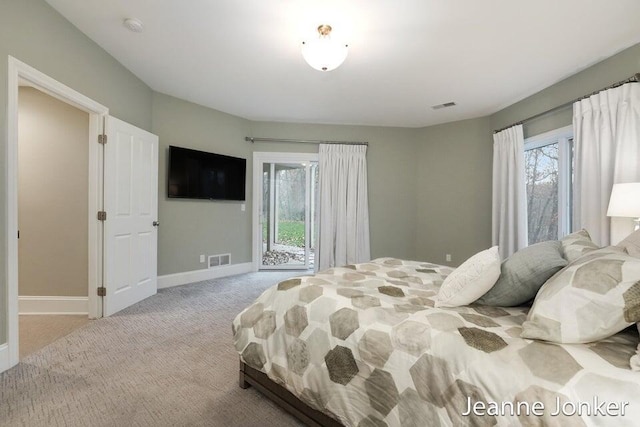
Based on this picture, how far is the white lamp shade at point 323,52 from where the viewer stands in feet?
7.44

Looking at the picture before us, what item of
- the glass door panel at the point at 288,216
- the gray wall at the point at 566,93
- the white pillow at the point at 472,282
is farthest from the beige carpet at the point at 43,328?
the gray wall at the point at 566,93

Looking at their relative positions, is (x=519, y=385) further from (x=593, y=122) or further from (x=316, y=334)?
(x=593, y=122)

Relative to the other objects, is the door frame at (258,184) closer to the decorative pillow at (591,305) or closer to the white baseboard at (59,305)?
the white baseboard at (59,305)

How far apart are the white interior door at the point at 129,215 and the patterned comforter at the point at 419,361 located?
6.68ft

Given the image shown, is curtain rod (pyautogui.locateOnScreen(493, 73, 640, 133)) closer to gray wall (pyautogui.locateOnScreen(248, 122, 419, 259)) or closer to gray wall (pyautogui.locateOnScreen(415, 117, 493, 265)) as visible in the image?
gray wall (pyautogui.locateOnScreen(415, 117, 493, 265))

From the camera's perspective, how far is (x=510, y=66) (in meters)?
3.04

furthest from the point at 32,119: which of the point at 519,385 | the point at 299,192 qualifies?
the point at 519,385

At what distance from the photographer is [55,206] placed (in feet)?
9.94

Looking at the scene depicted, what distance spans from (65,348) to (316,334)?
218cm

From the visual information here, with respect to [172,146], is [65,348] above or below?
below

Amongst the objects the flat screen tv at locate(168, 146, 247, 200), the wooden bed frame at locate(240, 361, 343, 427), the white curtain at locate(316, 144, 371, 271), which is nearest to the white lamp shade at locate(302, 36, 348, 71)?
the wooden bed frame at locate(240, 361, 343, 427)

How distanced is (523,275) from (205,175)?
4072 millimetres

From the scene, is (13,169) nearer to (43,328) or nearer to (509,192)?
(43,328)

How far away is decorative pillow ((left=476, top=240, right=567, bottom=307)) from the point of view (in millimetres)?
1289
